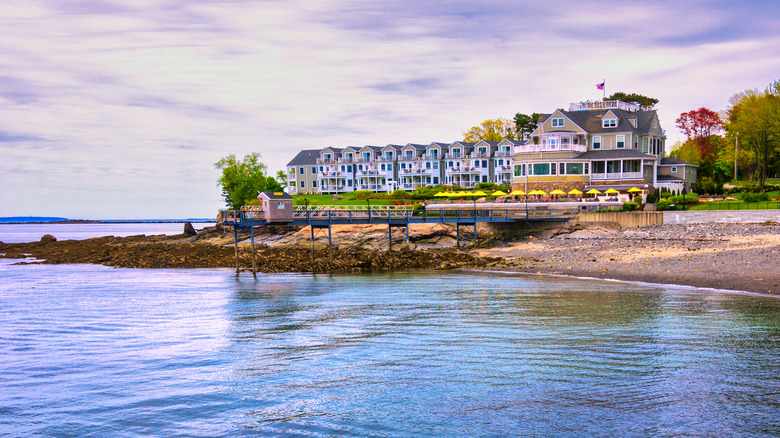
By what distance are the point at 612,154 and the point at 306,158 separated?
6175 centimetres

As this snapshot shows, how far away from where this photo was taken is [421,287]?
32281 mm

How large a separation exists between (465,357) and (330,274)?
83.5ft

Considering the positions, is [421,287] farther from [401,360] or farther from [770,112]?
[770,112]

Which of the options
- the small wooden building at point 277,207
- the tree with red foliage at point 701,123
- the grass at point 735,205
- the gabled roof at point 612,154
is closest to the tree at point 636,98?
the tree with red foliage at point 701,123

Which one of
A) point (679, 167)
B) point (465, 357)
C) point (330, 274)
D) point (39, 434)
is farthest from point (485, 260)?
point (679, 167)

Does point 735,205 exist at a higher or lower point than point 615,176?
lower

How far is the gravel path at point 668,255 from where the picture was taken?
3000 centimetres

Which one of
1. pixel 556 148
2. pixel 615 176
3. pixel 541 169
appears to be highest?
pixel 556 148

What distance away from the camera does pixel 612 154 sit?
66625 mm

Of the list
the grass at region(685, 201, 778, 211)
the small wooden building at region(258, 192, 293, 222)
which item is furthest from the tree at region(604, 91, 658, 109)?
the small wooden building at region(258, 192, 293, 222)

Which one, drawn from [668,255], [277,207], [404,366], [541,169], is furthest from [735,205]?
[404,366]

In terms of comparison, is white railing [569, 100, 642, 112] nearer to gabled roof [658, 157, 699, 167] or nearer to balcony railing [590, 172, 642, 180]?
gabled roof [658, 157, 699, 167]

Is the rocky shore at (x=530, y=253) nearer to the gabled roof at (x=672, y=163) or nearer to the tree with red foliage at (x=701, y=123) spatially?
the gabled roof at (x=672, y=163)

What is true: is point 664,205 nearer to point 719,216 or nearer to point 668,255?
point 719,216
